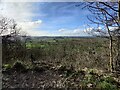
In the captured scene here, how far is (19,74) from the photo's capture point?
24.4 ft

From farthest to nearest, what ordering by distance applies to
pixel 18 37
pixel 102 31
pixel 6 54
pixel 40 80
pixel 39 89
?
1. pixel 18 37
2. pixel 6 54
3. pixel 102 31
4. pixel 40 80
5. pixel 39 89

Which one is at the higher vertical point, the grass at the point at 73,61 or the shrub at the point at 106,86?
the grass at the point at 73,61

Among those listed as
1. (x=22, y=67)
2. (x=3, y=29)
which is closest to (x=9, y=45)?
(x=3, y=29)

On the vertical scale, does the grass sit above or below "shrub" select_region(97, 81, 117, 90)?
above

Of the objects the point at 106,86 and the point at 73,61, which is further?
the point at 73,61

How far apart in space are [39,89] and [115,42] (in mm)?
3679

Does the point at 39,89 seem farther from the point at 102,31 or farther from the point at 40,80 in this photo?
the point at 102,31

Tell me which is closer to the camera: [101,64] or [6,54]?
[101,64]

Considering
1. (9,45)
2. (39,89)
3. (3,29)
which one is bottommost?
(39,89)

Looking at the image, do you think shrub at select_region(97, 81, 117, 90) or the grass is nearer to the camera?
shrub at select_region(97, 81, 117, 90)

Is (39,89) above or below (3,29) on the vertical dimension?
below

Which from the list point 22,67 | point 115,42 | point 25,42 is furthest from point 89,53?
point 22,67

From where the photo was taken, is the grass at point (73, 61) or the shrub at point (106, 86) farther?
the grass at point (73, 61)

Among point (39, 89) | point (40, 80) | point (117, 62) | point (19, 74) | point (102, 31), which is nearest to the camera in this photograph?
point (39, 89)
